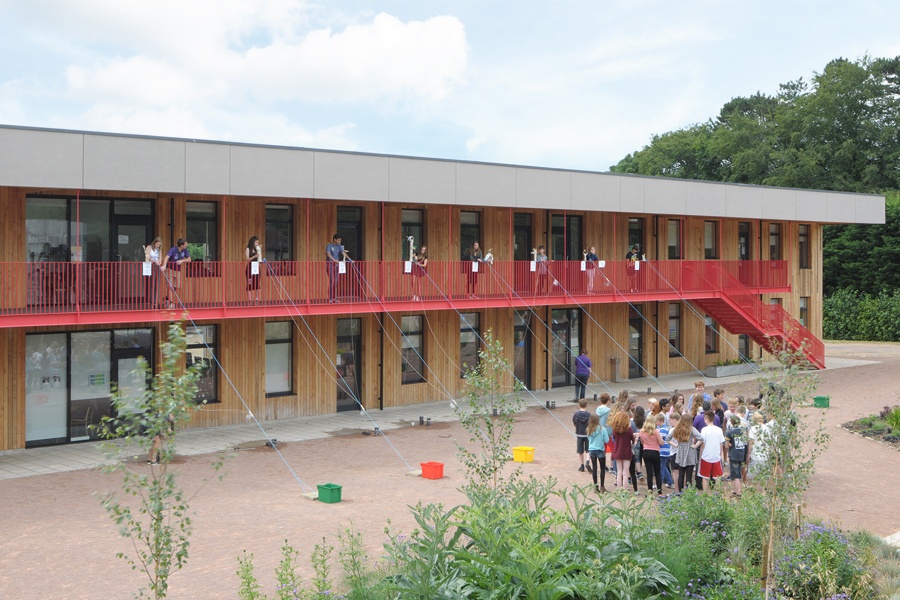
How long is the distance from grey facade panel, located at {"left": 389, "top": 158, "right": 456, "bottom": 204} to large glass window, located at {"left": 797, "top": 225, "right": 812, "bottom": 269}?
69.7ft

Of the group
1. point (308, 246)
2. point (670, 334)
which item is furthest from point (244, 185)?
point (670, 334)

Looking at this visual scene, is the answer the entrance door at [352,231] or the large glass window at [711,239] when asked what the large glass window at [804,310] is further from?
the entrance door at [352,231]

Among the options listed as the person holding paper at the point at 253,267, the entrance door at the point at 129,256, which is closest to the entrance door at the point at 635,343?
the person holding paper at the point at 253,267

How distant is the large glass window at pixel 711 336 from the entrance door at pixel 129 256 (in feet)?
74.9

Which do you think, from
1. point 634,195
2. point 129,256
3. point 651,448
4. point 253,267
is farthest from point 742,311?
point 129,256

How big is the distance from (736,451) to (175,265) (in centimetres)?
1311

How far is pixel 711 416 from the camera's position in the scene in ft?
54.6

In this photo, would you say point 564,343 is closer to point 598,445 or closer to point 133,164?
point 598,445

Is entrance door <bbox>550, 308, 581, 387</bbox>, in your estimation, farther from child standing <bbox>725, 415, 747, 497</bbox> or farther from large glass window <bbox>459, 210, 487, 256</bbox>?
child standing <bbox>725, 415, 747, 497</bbox>

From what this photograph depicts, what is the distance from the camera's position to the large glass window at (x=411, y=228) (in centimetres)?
2797

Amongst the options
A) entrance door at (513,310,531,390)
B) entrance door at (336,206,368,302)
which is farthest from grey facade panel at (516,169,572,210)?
entrance door at (336,206,368,302)

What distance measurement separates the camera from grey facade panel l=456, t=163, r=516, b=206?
1052 inches

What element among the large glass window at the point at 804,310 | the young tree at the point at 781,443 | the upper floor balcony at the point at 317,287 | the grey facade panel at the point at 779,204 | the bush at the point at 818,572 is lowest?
the bush at the point at 818,572

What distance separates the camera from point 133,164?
67.8 ft
